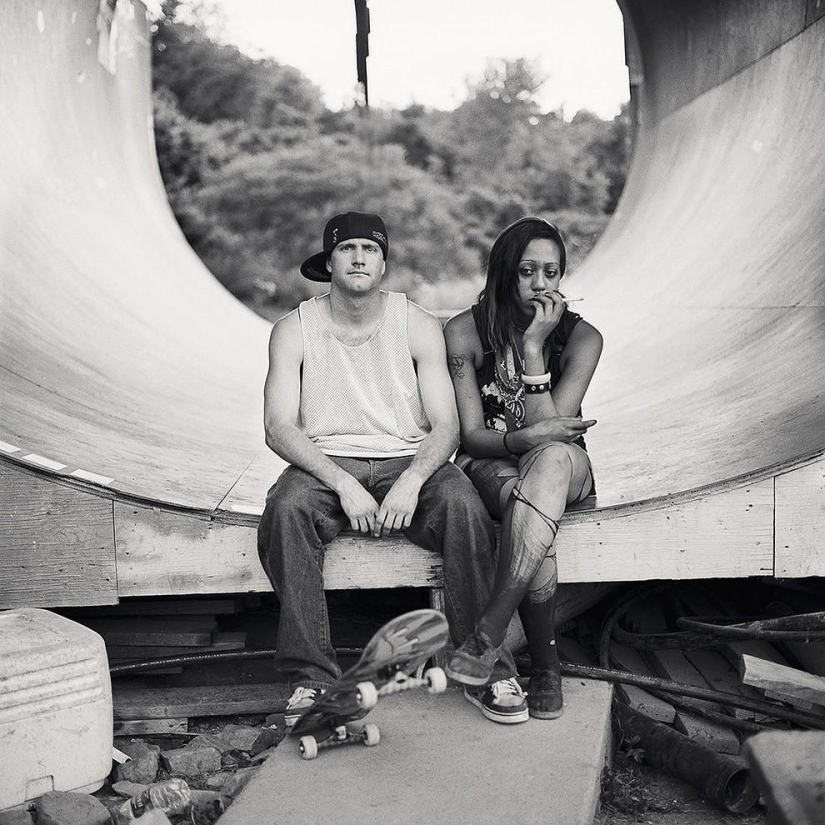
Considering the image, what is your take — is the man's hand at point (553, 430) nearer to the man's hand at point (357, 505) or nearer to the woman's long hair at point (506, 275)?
the woman's long hair at point (506, 275)

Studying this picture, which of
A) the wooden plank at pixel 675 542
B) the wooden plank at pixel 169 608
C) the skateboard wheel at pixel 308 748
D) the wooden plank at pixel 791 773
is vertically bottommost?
the skateboard wheel at pixel 308 748

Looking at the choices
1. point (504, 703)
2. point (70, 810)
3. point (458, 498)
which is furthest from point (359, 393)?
point (70, 810)

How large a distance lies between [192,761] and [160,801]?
0.40 metres

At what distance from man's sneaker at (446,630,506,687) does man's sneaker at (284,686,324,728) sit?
42 centimetres

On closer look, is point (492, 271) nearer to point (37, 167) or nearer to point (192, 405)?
point (192, 405)

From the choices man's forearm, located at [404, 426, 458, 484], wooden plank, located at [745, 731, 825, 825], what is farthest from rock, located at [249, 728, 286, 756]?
wooden plank, located at [745, 731, 825, 825]

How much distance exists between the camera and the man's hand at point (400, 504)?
333 cm

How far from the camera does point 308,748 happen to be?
2.90 m

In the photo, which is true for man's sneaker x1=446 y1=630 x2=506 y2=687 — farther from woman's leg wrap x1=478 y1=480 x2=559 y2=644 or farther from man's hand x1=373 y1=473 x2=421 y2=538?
man's hand x1=373 y1=473 x2=421 y2=538

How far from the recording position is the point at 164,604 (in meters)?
4.11

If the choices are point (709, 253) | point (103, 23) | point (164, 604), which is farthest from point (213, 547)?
point (103, 23)

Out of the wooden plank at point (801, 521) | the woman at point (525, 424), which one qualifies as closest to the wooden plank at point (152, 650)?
the woman at point (525, 424)

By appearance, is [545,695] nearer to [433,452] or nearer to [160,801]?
[433,452]

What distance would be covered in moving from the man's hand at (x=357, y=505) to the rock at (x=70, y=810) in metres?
1.13
